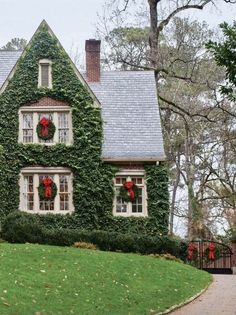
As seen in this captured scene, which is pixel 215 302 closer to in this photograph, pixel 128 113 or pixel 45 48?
pixel 128 113

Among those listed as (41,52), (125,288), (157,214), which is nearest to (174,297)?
(125,288)

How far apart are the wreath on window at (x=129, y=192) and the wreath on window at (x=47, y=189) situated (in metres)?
2.89

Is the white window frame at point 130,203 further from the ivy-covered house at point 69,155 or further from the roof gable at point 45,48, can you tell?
the roof gable at point 45,48

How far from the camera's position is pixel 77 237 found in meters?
26.4

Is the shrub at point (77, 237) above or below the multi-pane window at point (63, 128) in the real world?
below

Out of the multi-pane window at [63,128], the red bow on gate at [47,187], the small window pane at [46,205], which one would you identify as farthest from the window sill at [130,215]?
the multi-pane window at [63,128]

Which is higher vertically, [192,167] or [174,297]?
[192,167]

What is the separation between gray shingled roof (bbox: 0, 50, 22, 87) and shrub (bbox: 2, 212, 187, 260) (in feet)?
27.1

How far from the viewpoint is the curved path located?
16344mm

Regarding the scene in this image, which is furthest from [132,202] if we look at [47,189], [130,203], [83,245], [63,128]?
[83,245]

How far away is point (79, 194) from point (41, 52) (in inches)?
261

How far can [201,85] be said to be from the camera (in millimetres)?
40406

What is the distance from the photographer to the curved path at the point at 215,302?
643 inches

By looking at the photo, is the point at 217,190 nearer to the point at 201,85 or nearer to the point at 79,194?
the point at 201,85
